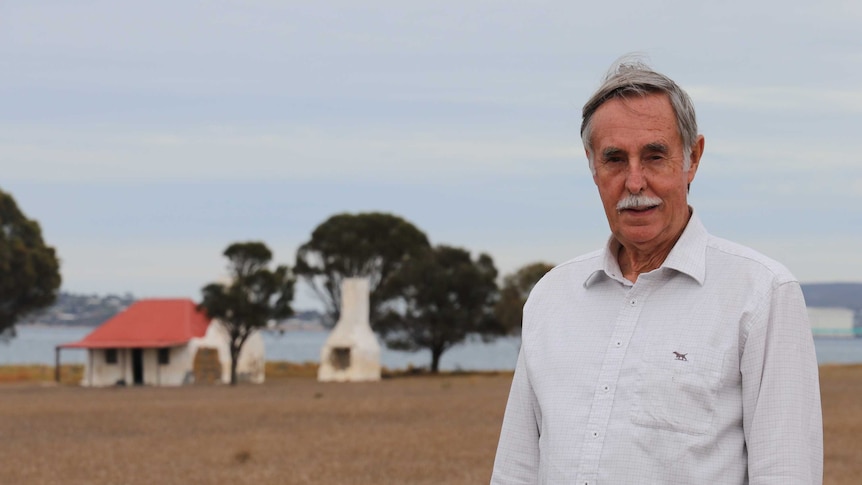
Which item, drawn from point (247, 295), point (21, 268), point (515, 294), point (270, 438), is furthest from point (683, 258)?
point (515, 294)

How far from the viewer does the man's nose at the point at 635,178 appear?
8.17 ft

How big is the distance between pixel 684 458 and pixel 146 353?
4425 cm

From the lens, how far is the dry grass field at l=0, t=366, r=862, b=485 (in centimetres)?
1520

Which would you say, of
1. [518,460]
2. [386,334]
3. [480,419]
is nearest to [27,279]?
[386,334]

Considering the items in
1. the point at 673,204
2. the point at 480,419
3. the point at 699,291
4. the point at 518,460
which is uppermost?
the point at 673,204

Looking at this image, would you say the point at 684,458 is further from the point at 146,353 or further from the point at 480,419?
the point at 146,353

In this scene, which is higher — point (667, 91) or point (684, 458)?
point (667, 91)

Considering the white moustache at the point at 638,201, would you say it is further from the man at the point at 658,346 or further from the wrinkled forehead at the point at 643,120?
Answer: the wrinkled forehead at the point at 643,120

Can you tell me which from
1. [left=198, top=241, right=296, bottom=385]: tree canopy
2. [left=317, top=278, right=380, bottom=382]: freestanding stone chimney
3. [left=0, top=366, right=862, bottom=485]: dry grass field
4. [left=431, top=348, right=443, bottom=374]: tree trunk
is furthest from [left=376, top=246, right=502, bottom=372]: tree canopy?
[left=0, top=366, right=862, bottom=485]: dry grass field

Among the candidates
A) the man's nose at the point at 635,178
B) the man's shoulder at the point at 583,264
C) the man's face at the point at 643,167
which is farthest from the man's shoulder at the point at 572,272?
the man's nose at the point at 635,178

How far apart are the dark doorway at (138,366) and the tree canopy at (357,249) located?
52.9 feet

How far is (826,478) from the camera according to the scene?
14086mm

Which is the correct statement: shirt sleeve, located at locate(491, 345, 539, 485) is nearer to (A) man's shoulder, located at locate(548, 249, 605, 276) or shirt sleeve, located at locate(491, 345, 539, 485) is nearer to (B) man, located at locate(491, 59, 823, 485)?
(B) man, located at locate(491, 59, 823, 485)

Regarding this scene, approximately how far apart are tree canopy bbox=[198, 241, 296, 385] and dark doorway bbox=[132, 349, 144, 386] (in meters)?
2.78
